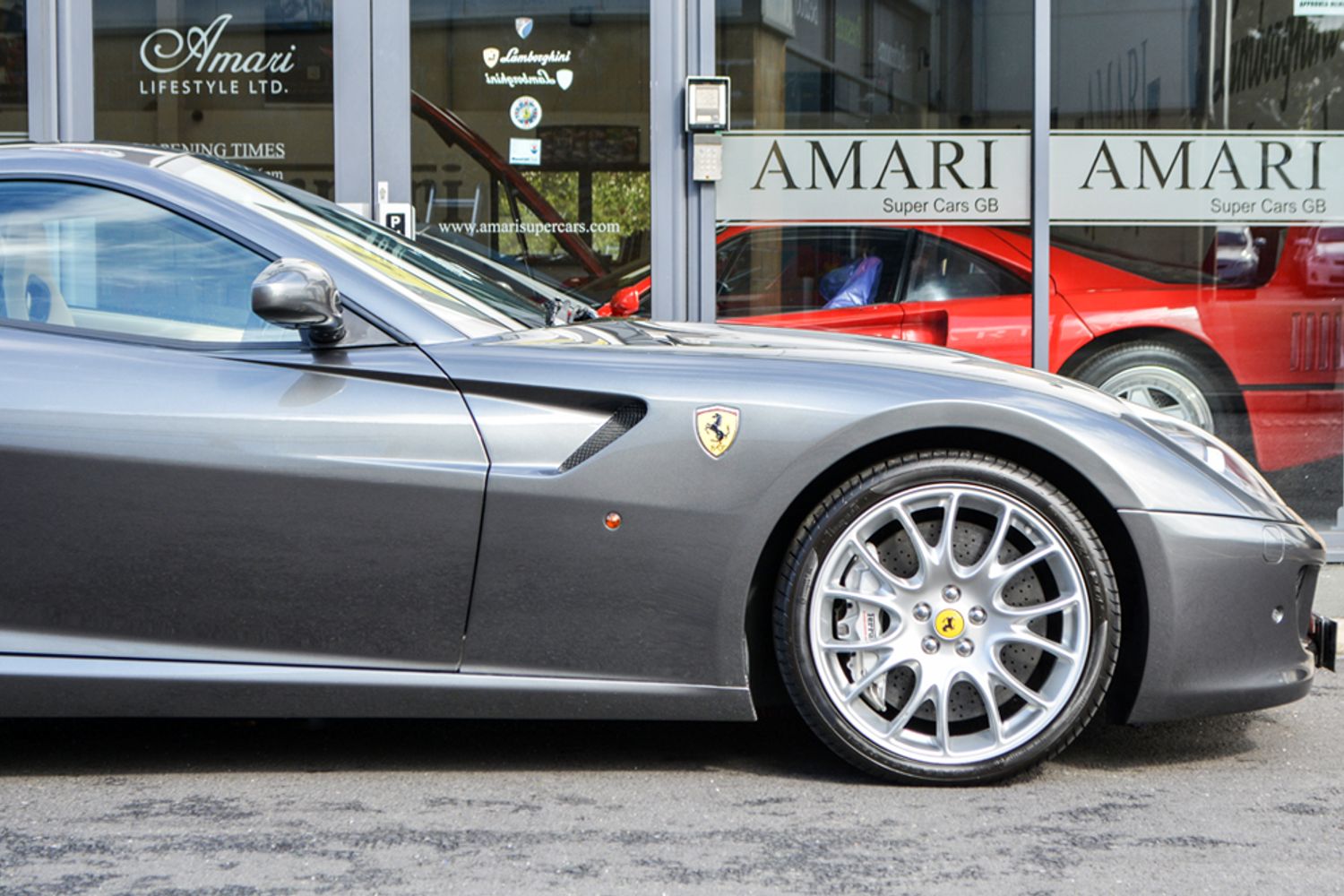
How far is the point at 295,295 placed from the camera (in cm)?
317

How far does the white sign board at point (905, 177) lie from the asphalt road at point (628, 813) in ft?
11.0

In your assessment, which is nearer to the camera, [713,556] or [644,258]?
[713,556]

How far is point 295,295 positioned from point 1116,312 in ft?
15.2

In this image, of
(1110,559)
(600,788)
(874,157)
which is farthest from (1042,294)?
(600,788)

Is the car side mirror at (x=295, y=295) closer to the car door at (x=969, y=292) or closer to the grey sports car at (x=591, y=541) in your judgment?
the grey sports car at (x=591, y=541)

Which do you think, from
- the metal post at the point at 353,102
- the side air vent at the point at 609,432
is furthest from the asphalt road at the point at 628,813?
the metal post at the point at 353,102

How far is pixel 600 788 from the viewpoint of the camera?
3.41 m

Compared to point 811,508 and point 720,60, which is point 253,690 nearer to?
point 811,508

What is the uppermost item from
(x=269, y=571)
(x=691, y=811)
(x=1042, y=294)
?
(x=1042, y=294)

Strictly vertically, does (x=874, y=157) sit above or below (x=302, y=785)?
above

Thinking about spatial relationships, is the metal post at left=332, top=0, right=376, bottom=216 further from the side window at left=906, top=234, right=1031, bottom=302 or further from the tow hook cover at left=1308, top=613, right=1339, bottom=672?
the tow hook cover at left=1308, top=613, right=1339, bottom=672

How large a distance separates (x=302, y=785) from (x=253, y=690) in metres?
0.26

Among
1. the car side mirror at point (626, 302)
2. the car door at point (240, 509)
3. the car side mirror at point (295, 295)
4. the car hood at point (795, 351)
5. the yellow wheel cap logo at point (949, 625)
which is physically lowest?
the yellow wheel cap logo at point (949, 625)

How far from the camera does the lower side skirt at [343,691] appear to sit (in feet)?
10.8
